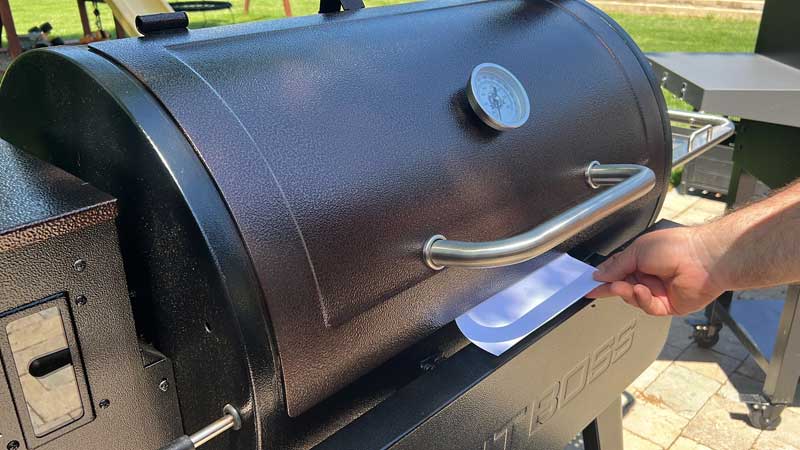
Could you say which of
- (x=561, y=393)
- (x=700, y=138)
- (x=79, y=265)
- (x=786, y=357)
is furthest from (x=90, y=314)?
(x=786, y=357)

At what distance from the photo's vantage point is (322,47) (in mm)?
981

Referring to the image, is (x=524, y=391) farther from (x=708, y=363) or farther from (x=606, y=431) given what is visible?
(x=708, y=363)

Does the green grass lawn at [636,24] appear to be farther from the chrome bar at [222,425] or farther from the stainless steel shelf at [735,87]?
the chrome bar at [222,425]

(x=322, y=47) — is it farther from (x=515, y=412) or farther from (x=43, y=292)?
(x=515, y=412)

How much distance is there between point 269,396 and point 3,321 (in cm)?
30

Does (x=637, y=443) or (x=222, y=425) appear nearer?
(x=222, y=425)

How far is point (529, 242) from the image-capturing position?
2.91 feet

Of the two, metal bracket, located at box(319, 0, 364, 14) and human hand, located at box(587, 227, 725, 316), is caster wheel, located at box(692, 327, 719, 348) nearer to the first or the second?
human hand, located at box(587, 227, 725, 316)

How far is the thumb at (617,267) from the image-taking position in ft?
3.70

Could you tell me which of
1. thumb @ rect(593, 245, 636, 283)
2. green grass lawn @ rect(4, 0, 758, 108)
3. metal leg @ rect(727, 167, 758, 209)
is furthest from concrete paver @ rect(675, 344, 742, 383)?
green grass lawn @ rect(4, 0, 758, 108)

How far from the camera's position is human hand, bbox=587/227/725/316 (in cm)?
119

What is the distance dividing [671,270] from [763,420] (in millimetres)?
1680

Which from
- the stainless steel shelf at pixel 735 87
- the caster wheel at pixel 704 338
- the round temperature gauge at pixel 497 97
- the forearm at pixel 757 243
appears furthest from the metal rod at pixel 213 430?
the caster wheel at pixel 704 338

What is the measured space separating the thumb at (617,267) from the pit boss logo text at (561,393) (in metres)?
0.15
